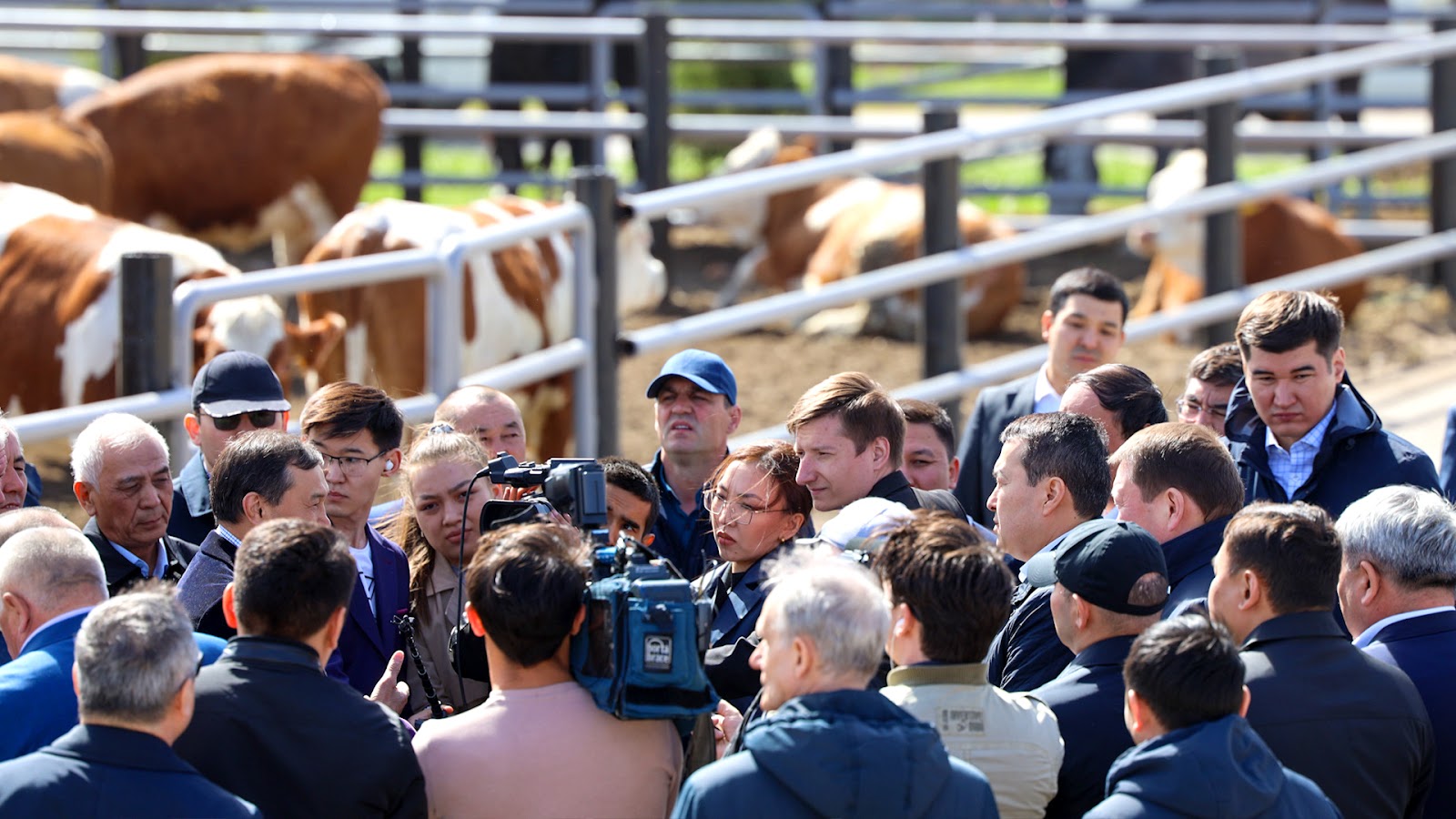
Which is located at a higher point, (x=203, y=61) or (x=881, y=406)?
(x=203, y=61)

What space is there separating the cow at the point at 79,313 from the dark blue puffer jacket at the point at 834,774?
13.0ft

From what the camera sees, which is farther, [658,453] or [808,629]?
[658,453]

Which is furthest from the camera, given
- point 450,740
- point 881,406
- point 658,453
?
point 658,453

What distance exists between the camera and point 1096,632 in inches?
119

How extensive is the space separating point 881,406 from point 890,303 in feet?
21.3

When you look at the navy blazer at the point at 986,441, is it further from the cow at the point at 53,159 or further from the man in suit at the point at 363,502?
the cow at the point at 53,159

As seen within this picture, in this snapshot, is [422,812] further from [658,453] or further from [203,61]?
[203,61]

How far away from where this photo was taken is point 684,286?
37.9ft

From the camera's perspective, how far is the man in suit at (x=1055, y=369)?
5066mm

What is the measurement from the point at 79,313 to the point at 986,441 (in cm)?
343

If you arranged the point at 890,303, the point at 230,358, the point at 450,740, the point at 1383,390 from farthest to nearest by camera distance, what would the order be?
1. the point at 890,303
2. the point at 1383,390
3. the point at 230,358
4. the point at 450,740

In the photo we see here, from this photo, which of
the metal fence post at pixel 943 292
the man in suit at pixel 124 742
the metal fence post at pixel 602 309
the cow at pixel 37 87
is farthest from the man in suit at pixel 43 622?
the cow at pixel 37 87

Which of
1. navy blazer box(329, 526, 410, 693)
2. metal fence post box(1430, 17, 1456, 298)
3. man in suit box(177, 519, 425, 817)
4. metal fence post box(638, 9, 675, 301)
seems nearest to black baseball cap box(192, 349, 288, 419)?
navy blazer box(329, 526, 410, 693)

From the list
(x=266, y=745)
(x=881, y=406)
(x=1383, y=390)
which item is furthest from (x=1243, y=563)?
(x=1383, y=390)
